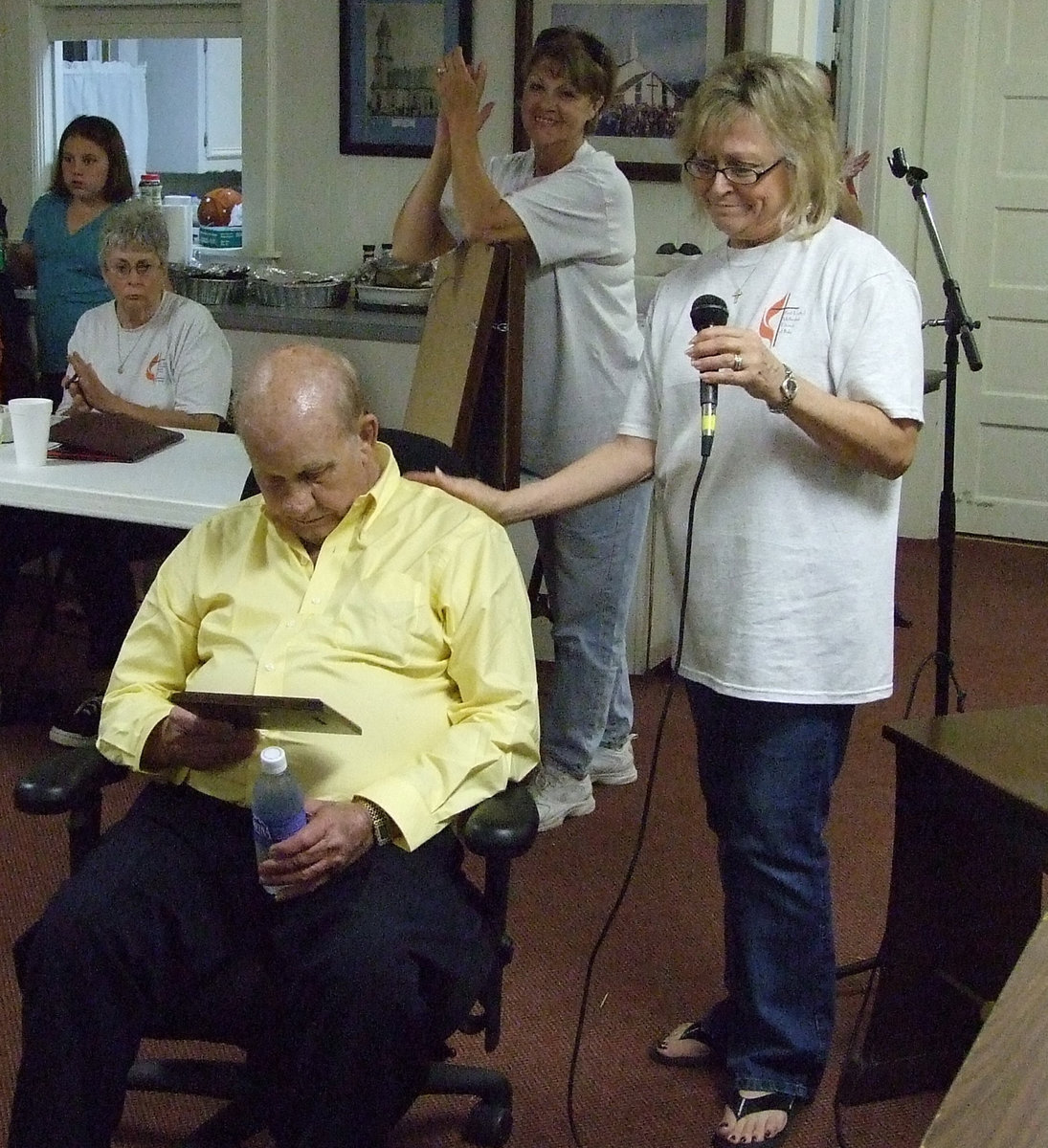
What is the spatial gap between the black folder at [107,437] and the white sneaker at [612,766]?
1110mm

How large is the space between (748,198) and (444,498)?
0.55 meters

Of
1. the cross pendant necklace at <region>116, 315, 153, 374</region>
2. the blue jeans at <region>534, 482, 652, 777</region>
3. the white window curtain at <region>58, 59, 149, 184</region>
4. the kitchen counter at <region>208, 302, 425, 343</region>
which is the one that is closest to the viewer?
the blue jeans at <region>534, 482, 652, 777</region>

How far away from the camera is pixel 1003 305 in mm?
5105

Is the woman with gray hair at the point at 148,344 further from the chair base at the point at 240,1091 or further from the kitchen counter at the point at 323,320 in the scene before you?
the chair base at the point at 240,1091

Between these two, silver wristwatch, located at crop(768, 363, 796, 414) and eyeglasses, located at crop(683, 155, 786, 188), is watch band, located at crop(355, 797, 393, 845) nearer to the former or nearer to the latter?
silver wristwatch, located at crop(768, 363, 796, 414)

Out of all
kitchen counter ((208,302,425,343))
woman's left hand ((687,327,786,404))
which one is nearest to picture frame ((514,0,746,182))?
kitchen counter ((208,302,425,343))

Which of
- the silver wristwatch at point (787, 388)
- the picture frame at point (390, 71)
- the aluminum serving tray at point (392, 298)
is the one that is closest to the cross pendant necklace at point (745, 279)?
the silver wristwatch at point (787, 388)

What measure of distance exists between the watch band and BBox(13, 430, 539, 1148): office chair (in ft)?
0.28

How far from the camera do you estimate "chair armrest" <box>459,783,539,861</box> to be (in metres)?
1.69

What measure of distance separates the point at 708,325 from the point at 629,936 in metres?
1.29

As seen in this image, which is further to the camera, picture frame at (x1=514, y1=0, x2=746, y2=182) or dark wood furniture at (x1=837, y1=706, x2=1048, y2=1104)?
picture frame at (x1=514, y1=0, x2=746, y2=182)

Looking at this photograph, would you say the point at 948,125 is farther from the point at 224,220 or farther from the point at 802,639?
the point at 802,639

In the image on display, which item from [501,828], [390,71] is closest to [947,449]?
[501,828]

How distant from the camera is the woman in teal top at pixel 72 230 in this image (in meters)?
4.06
